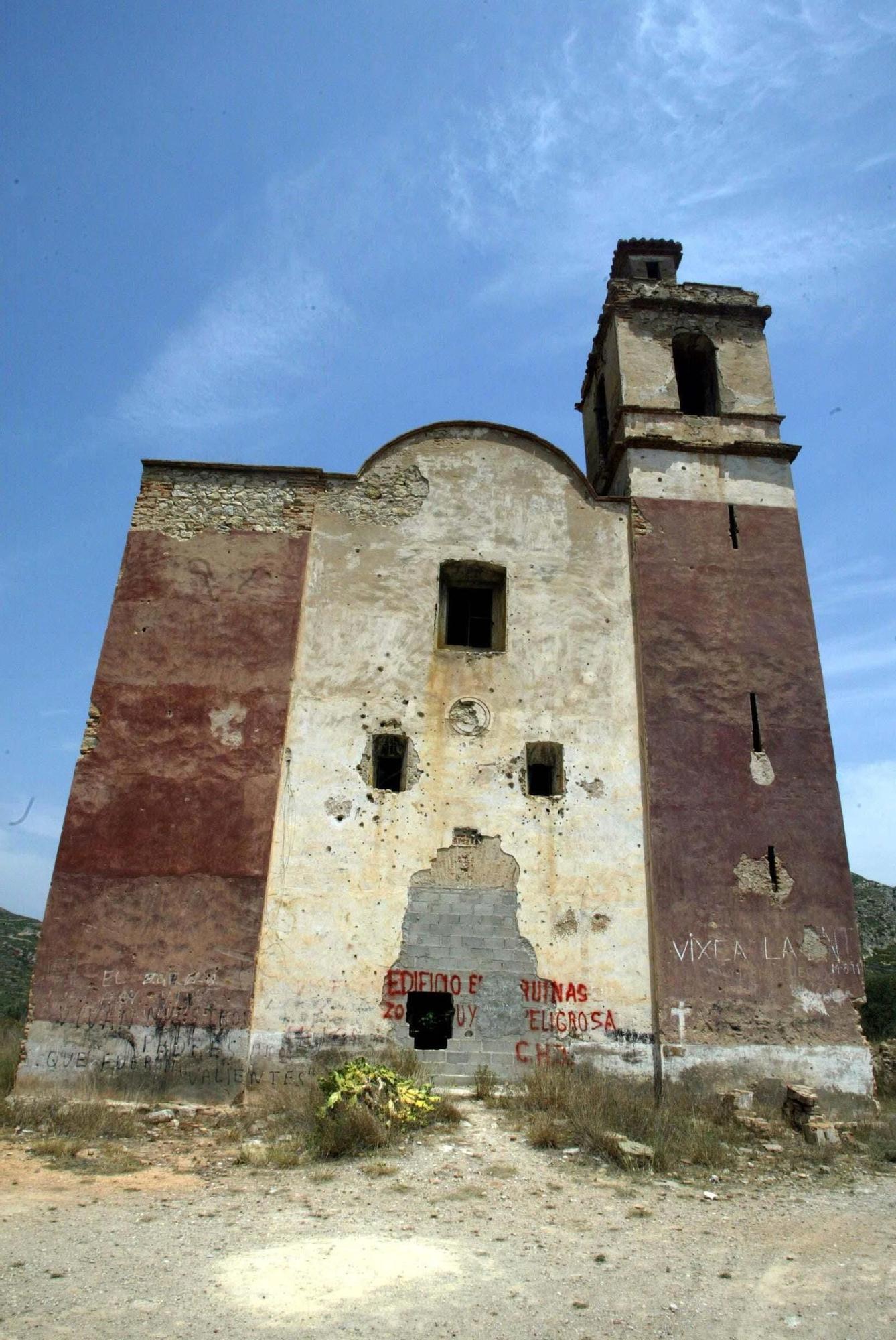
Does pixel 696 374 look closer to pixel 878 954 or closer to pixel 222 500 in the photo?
pixel 222 500

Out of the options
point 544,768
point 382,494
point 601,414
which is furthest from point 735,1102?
point 601,414

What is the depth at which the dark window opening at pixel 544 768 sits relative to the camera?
10.9 metres

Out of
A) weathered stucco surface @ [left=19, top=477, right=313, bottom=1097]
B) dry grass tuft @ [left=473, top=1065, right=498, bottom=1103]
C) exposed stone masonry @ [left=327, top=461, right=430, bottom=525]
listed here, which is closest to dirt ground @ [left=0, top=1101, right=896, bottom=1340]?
dry grass tuft @ [left=473, top=1065, right=498, bottom=1103]

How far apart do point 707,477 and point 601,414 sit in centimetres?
345

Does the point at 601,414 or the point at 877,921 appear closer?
the point at 601,414

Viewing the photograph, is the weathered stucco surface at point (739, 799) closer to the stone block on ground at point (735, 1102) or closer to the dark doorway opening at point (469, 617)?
the stone block on ground at point (735, 1102)

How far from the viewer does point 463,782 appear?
10.7 metres

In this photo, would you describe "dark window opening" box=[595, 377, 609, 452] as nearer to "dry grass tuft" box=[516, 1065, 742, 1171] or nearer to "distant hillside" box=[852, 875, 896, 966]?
"dry grass tuft" box=[516, 1065, 742, 1171]

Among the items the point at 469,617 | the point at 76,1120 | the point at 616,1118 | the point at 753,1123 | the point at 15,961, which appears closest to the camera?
the point at 616,1118

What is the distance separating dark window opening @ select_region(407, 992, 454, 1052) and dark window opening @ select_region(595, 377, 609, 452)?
958 cm

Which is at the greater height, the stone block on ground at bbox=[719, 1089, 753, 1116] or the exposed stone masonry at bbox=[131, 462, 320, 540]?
the exposed stone masonry at bbox=[131, 462, 320, 540]

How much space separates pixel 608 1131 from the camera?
7516 millimetres

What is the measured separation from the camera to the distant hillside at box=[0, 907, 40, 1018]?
57.9ft

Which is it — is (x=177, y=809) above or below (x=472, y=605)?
below
